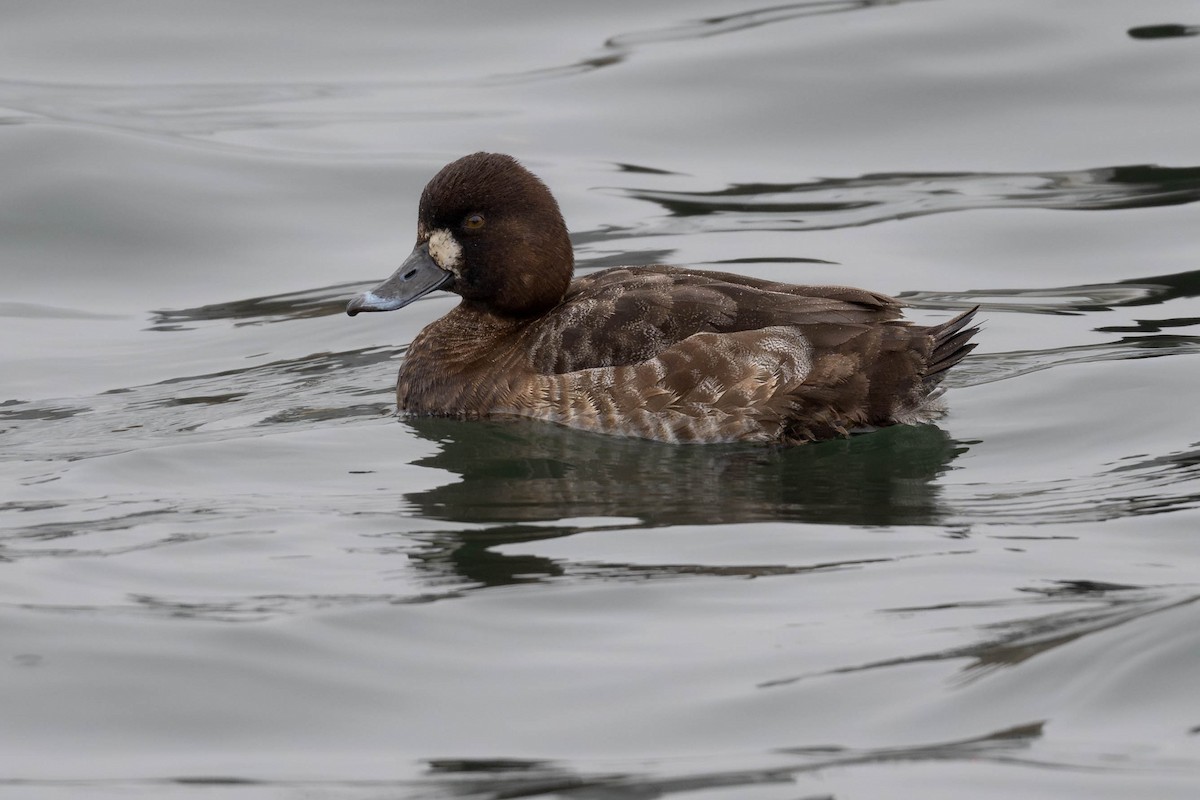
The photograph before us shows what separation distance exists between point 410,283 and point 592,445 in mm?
1192

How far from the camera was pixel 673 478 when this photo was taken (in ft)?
22.5

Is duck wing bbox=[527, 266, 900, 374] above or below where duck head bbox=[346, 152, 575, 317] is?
below

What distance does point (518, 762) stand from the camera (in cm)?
441

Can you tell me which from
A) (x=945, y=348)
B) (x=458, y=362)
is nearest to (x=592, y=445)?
(x=458, y=362)

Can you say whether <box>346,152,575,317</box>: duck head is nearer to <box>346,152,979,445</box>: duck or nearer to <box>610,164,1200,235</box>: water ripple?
<box>346,152,979,445</box>: duck

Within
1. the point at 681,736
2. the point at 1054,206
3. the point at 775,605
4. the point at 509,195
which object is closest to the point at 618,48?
the point at 1054,206

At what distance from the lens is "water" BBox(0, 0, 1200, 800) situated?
4570mm

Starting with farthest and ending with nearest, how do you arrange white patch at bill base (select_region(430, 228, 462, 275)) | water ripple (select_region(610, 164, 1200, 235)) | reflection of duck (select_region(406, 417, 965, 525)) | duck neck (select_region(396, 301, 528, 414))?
water ripple (select_region(610, 164, 1200, 235)) → white patch at bill base (select_region(430, 228, 462, 275)) → duck neck (select_region(396, 301, 528, 414)) → reflection of duck (select_region(406, 417, 965, 525))

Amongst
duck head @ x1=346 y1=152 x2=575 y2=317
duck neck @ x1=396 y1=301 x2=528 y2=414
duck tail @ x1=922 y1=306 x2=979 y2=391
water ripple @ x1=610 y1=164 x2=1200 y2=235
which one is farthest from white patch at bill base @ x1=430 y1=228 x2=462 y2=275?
water ripple @ x1=610 y1=164 x2=1200 y2=235

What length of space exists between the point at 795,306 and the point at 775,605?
214 centimetres

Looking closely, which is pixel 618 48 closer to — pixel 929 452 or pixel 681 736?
pixel 929 452

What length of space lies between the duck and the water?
0.17m

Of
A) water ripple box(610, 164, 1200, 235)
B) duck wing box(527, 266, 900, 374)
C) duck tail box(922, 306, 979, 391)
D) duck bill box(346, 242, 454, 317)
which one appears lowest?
duck tail box(922, 306, 979, 391)

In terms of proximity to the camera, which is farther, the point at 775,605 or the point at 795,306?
the point at 795,306
